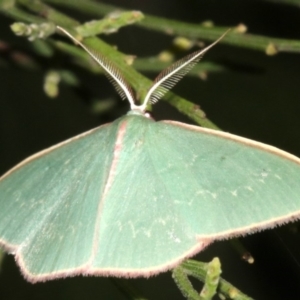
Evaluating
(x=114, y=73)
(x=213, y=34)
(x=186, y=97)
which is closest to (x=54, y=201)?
(x=114, y=73)

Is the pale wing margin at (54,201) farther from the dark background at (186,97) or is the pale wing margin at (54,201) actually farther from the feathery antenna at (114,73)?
the dark background at (186,97)

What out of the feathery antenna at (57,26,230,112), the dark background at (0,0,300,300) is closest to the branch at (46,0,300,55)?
the feathery antenna at (57,26,230,112)

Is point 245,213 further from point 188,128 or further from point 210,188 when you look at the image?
point 188,128

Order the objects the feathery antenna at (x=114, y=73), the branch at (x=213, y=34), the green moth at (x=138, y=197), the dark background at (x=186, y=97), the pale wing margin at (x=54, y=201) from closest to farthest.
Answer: the green moth at (x=138, y=197)
the pale wing margin at (x=54, y=201)
the feathery antenna at (x=114, y=73)
the branch at (x=213, y=34)
the dark background at (x=186, y=97)

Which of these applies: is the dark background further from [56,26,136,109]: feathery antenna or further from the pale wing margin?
the pale wing margin

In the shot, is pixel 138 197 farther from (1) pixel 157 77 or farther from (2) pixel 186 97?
(2) pixel 186 97

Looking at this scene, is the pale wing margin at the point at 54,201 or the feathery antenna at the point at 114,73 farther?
the feathery antenna at the point at 114,73

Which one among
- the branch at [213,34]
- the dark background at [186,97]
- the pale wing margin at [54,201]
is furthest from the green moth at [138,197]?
the dark background at [186,97]
